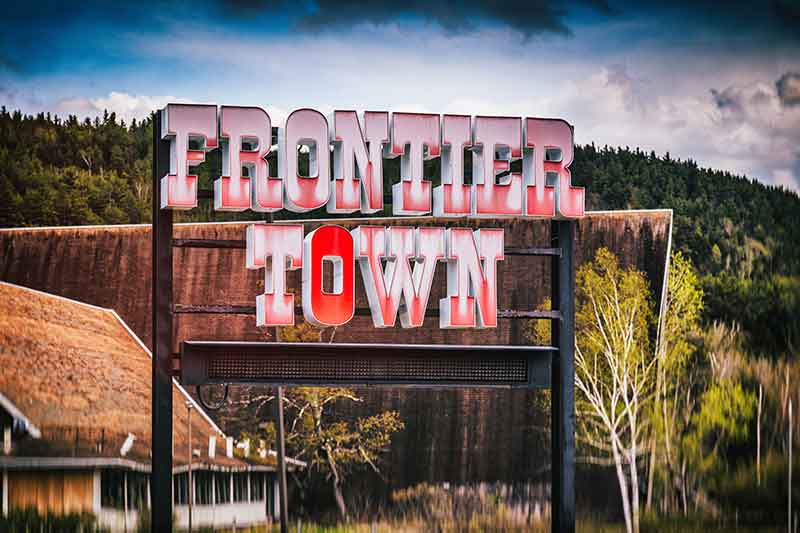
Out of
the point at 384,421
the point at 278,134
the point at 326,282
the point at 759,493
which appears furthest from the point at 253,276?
the point at 278,134

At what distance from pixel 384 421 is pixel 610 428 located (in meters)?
4.61

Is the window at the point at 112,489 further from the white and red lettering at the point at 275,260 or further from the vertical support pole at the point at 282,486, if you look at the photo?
the white and red lettering at the point at 275,260

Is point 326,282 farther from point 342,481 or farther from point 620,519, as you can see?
point 620,519

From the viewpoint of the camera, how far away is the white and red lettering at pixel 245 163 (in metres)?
16.4

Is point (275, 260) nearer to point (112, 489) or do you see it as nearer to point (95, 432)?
point (112, 489)

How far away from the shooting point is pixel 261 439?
2872cm

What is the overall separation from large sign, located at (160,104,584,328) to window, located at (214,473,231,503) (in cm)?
1177

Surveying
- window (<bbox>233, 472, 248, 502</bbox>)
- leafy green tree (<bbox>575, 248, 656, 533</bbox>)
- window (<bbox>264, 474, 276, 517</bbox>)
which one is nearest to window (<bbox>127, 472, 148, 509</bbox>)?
window (<bbox>233, 472, 248, 502</bbox>)

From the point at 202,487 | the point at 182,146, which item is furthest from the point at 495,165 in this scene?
the point at 202,487

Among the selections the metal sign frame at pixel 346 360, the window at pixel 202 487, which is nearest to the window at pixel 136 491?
the window at pixel 202 487

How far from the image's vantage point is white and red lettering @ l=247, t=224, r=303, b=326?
1614 centimetres

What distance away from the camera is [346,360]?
15688 millimetres

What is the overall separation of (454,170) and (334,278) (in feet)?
6.68

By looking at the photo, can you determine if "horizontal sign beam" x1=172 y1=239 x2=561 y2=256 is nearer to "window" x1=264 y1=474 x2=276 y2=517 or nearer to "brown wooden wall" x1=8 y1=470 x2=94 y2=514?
"brown wooden wall" x1=8 y1=470 x2=94 y2=514
